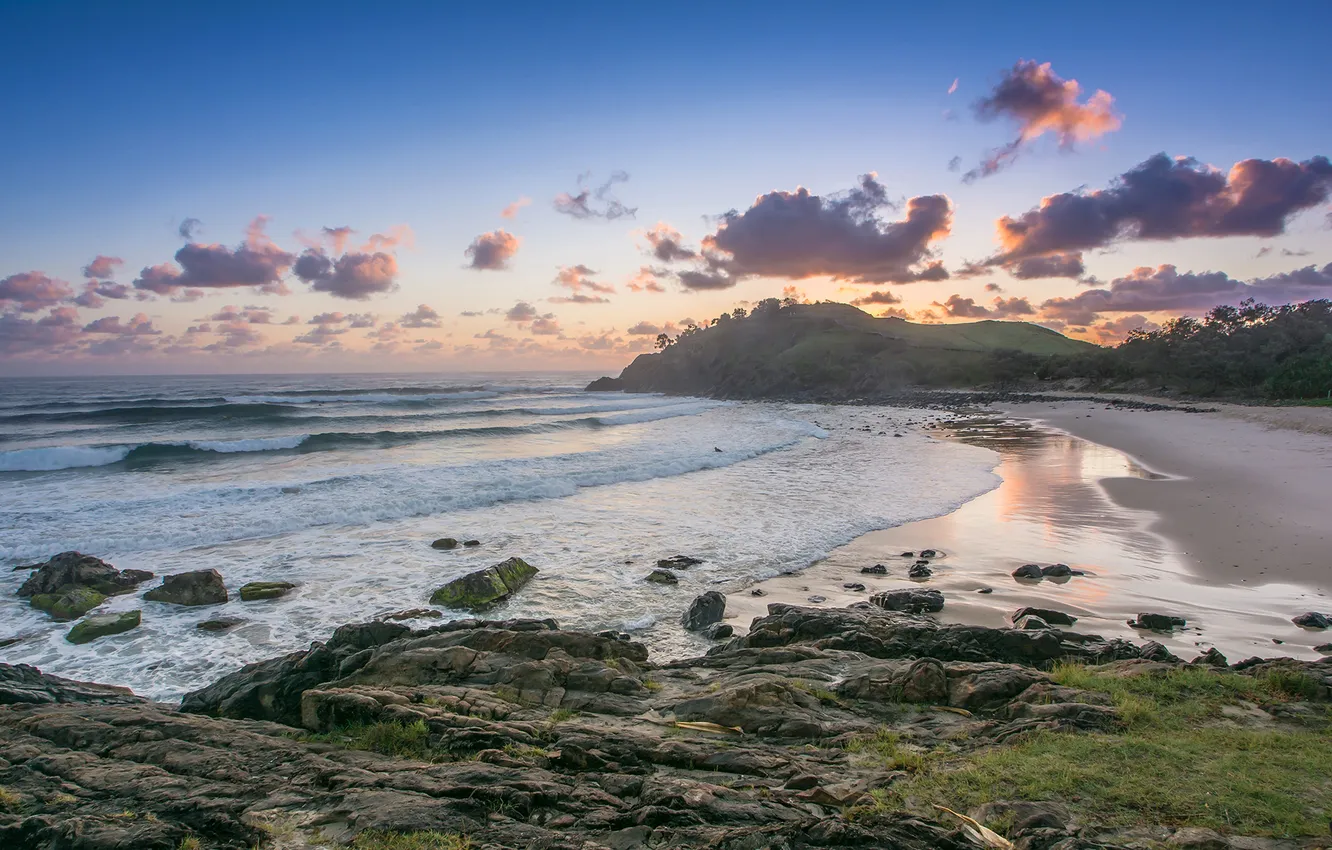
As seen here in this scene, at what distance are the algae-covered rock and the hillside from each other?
96.1 meters

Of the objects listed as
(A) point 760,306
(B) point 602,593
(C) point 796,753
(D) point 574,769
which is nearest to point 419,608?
(B) point 602,593

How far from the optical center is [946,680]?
7051 mm

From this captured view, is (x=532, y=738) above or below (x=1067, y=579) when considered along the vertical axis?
above

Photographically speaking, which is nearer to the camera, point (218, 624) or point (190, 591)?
point (218, 624)

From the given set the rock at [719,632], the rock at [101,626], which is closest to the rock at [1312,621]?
the rock at [719,632]

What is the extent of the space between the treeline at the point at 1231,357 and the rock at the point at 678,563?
5854 cm

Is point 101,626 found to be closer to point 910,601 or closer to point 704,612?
point 704,612

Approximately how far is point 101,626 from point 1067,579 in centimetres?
1795

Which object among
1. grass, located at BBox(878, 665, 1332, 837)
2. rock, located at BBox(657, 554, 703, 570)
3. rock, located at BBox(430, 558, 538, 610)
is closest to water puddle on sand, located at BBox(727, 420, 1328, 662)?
rock, located at BBox(657, 554, 703, 570)

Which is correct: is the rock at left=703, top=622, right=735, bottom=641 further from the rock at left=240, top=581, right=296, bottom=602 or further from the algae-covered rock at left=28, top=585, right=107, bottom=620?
the algae-covered rock at left=28, top=585, right=107, bottom=620

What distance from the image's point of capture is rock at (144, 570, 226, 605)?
40.2 feet

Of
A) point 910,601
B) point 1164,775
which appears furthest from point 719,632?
point 1164,775

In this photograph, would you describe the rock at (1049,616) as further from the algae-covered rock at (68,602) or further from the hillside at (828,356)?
the hillside at (828,356)

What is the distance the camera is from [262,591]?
12711 mm
